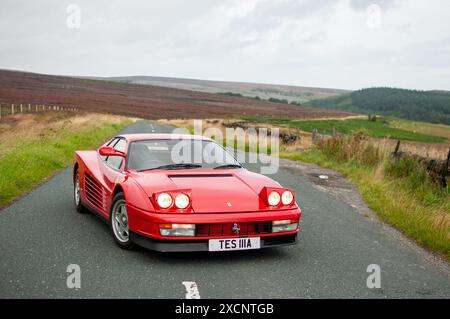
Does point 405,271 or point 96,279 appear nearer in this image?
point 96,279

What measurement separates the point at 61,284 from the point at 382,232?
181 inches

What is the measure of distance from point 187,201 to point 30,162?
→ 841cm

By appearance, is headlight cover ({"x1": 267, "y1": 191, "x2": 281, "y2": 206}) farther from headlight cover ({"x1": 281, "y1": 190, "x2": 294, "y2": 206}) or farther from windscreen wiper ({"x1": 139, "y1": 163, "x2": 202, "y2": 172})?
windscreen wiper ({"x1": 139, "y1": 163, "x2": 202, "y2": 172})

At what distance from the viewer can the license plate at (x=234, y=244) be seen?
4.96 meters

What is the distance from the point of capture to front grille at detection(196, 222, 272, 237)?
4953 mm

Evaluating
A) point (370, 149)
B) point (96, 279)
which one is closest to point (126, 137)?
point (96, 279)

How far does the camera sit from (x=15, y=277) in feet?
14.9

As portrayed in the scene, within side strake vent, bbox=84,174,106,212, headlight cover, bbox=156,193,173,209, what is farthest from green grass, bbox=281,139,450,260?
side strake vent, bbox=84,174,106,212

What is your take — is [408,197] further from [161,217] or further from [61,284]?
[61,284]

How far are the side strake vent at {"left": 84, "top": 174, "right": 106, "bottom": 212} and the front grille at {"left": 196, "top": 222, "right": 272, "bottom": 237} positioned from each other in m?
1.79

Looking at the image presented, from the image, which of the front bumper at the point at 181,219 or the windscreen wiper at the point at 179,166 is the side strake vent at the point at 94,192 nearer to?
the windscreen wiper at the point at 179,166

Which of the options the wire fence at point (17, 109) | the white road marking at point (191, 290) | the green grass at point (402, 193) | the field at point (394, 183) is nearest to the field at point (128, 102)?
the wire fence at point (17, 109)

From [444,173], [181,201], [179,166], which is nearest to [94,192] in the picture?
[179,166]

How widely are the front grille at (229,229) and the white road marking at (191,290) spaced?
0.57 metres
